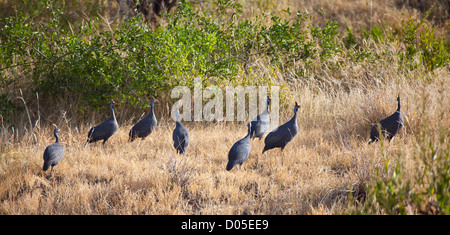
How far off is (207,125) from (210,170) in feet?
6.85

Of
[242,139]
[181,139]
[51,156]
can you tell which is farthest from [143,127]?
[242,139]

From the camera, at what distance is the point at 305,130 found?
6.78 meters

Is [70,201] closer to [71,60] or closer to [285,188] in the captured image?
[285,188]

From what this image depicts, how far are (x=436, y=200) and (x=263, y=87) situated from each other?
15.2 ft

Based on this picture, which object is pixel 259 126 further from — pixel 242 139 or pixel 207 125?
pixel 207 125

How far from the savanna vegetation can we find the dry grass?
22 mm

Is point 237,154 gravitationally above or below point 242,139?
below

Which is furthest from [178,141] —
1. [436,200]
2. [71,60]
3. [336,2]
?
[336,2]

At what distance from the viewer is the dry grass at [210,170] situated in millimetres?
4211

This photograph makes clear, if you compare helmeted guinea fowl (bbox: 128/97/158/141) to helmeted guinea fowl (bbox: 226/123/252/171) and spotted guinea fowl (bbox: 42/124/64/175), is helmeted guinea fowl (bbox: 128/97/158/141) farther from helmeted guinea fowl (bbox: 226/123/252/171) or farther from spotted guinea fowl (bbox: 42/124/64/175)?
helmeted guinea fowl (bbox: 226/123/252/171)

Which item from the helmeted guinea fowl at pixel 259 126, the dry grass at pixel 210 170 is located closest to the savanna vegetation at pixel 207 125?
the dry grass at pixel 210 170

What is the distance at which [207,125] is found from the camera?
7.12m

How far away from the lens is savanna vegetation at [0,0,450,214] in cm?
414

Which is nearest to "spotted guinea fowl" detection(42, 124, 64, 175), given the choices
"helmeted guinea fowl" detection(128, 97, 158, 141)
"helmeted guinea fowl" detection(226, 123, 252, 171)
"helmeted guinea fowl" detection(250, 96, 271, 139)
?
"helmeted guinea fowl" detection(128, 97, 158, 141)
